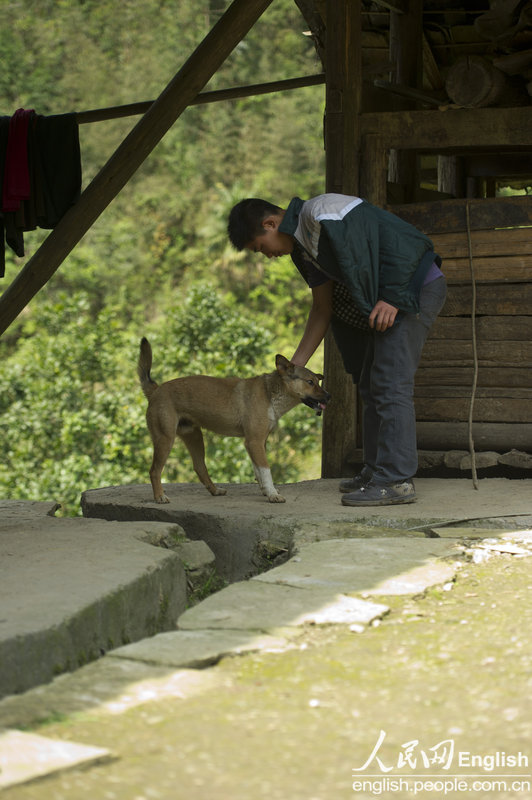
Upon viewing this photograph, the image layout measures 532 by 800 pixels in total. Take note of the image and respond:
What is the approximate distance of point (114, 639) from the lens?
3.22 meters

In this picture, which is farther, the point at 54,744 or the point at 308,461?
the point at 308,461

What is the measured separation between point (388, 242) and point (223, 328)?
412 inches

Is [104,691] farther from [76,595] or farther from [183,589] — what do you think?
[183,589]

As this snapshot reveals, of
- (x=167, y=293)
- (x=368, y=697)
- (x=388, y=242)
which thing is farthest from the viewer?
(x=167, y=293)

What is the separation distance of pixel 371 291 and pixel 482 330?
5.45 feet

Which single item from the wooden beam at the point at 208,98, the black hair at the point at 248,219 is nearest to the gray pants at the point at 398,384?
the black hair at the point at 248,219

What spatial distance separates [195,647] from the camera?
2750 mm

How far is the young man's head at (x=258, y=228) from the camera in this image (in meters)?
4.91

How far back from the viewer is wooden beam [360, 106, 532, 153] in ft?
19.9

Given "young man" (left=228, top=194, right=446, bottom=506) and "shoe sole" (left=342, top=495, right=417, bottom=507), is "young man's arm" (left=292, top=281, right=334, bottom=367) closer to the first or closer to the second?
"young man" (left=228, top=194, right=446, bottom=506)

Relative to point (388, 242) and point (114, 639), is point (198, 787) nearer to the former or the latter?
point (114, 639)

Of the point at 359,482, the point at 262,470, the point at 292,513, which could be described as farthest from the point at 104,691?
the point at 359,482

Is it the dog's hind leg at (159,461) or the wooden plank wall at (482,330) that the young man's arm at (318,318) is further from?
the wooden plank wall at (482,330)

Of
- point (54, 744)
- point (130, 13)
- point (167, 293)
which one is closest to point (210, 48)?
point (54, 744)
